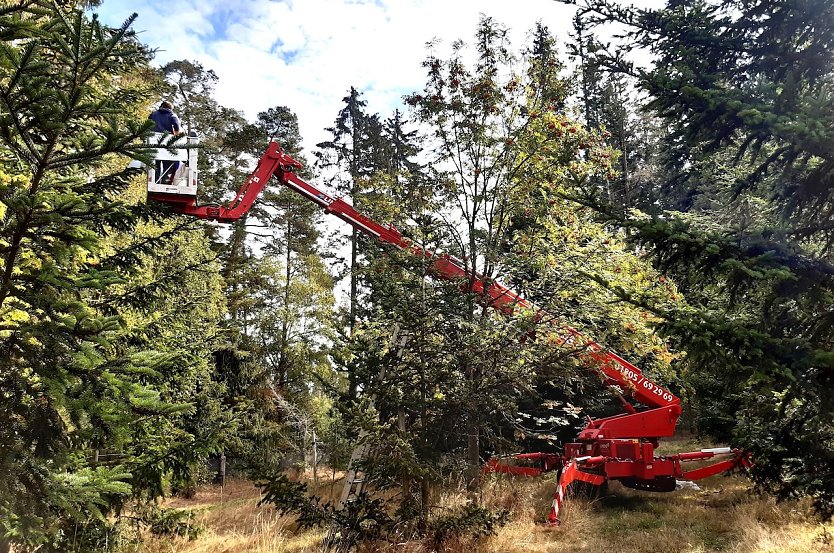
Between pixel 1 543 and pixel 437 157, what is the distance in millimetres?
7772

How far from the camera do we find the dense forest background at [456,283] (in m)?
3.38

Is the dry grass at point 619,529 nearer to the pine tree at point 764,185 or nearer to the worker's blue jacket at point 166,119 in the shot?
the pine tree at point 764,185

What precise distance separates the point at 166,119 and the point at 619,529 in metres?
9.43

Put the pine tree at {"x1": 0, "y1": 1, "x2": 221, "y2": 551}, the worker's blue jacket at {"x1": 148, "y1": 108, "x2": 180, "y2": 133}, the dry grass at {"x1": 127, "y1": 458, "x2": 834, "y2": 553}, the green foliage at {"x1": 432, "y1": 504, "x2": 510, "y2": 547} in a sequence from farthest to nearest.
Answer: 1. the worker's blue jacket at {"x1": 148, "y1": 108, "x2": 180, "y2": 133}
2. the dry grass at {"x1": 127, "y1": 458, "x2": 834, "y2": 553}
3. the green foliage at {"x1": 432, "y1": 504, "x2": 510, "y2": 547}
4. the pine tree at {"x1": 0, "y1": 1, "x2": 221, "y2": 551}

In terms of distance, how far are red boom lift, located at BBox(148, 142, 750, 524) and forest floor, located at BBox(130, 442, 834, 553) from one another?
466 millimetres

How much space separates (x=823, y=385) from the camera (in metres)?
3.79

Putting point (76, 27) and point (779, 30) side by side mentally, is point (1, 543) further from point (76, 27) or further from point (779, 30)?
point (779, 30)

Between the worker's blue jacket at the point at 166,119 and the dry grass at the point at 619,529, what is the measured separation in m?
5.87

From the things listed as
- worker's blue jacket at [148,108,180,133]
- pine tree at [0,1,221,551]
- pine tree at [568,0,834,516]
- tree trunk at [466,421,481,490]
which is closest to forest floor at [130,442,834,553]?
tree trunk at [466,421,481,490]

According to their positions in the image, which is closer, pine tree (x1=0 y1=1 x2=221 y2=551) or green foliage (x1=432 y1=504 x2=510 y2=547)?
pine tree (x1=0 y1=1 x2=221 y2=551)

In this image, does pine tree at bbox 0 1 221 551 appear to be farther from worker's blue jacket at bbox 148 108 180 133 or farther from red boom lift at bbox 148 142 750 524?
red boom lift at bbox 148 142 750 524

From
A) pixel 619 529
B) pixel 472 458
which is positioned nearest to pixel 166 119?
pixel 472 458

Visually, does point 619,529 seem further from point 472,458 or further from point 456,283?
point 456,283

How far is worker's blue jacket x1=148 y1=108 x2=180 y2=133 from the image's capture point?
703cm
